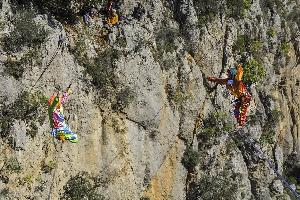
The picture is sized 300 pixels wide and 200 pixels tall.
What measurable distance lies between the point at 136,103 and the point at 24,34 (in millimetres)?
4885

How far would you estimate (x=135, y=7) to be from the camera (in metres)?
18.6

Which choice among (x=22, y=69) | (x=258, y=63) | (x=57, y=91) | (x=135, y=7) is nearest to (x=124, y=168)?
(x=57, y=91)

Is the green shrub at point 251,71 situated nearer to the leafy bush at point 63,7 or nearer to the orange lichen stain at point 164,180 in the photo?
the orange lichen stain at point 164,180

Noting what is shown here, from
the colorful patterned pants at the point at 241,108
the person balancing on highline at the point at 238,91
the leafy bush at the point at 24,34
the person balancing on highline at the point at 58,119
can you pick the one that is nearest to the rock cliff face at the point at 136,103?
the leafy bush at the point at 24,34

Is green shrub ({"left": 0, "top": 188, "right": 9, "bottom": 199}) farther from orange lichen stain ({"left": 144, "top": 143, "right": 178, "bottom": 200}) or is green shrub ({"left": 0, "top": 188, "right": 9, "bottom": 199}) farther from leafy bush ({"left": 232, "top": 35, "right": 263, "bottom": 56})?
leafy bush ({"left": 232, "top": 35, "right": 263, "bottom": 56})

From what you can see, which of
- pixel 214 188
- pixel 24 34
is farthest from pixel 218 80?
pixel 24 34

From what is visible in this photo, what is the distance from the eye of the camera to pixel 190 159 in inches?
755

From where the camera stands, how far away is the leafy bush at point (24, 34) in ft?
48.7

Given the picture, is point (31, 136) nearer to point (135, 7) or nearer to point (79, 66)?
point (79, 66)

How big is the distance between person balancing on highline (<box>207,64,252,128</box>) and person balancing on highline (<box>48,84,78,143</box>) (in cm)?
796

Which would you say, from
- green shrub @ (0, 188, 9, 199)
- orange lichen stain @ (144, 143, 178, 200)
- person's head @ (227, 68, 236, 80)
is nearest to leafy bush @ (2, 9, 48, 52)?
green shrub @ (0, 188, 9, 199)

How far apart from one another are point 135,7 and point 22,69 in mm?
5831

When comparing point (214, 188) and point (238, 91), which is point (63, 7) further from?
point (214, 188)

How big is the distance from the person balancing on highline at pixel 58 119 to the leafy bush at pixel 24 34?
1.86 m
